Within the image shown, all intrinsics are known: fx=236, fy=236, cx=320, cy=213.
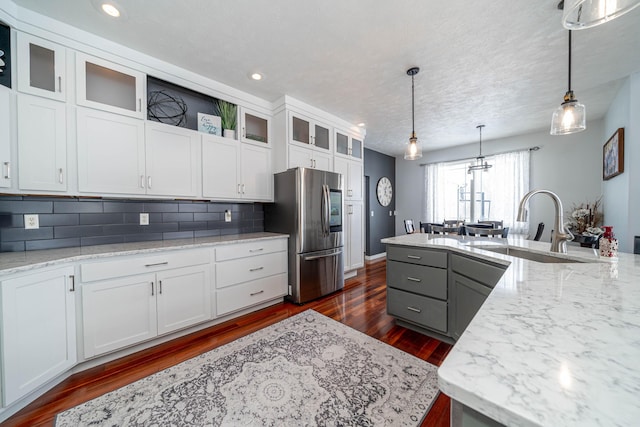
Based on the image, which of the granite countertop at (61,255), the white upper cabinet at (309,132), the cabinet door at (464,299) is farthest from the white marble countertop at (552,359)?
the white upper cabinet at (309,132)

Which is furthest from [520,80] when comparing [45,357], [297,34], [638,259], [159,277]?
[45,357]

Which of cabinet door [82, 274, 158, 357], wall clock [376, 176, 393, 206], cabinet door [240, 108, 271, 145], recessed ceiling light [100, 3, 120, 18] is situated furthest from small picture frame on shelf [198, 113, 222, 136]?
wall clock [376, 176, 393, 206]

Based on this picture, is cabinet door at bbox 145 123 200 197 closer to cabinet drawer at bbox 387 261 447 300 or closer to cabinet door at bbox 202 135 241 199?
cabinet door at bbox 202 135 241 199

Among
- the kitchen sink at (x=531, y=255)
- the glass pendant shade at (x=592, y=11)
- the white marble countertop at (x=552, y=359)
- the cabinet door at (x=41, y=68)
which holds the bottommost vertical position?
the kitchen sink at (x=531, y=255)

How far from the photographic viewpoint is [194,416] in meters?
1.39

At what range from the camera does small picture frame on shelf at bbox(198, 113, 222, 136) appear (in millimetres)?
2728

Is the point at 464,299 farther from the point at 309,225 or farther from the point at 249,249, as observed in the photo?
the point at 249,249

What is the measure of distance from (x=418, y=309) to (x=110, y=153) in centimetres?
319

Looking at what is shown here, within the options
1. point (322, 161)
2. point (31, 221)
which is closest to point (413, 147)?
point (322, 161)

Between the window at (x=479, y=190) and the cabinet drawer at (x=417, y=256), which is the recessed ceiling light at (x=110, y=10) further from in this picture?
the window at (x=479, y=190)

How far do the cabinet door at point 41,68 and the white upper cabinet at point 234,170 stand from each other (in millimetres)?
1132

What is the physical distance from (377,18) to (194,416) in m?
3.01

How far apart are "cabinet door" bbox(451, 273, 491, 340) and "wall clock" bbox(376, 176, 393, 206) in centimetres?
398

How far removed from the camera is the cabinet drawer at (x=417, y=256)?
6.96ft
